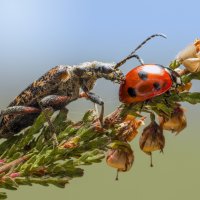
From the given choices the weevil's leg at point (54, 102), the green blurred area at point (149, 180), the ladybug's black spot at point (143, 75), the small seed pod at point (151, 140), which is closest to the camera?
the small seed pod at point (151, 140)

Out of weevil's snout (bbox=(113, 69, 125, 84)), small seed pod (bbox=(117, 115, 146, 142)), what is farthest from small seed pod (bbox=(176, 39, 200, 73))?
weevil's snout (bbox=(113, 69, 125, 84))

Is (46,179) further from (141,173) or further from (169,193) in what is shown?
(141,173)

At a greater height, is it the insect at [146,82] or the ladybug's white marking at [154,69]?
the ladybug's white marking at [154,69]

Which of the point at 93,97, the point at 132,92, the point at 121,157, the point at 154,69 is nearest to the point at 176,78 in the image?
the point at 132,92

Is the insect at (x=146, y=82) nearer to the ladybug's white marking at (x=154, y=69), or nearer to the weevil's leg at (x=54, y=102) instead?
the ladybug's white marking at (x=154, y=69)

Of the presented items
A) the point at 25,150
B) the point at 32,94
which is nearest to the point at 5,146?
the point at 25,150

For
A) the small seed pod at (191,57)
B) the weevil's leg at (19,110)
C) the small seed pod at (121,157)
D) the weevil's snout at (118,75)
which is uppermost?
the weevil's snout at (118,75)

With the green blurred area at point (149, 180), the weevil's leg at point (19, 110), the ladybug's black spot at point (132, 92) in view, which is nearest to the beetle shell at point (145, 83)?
the ladybug's black spot at point (132, 92)
